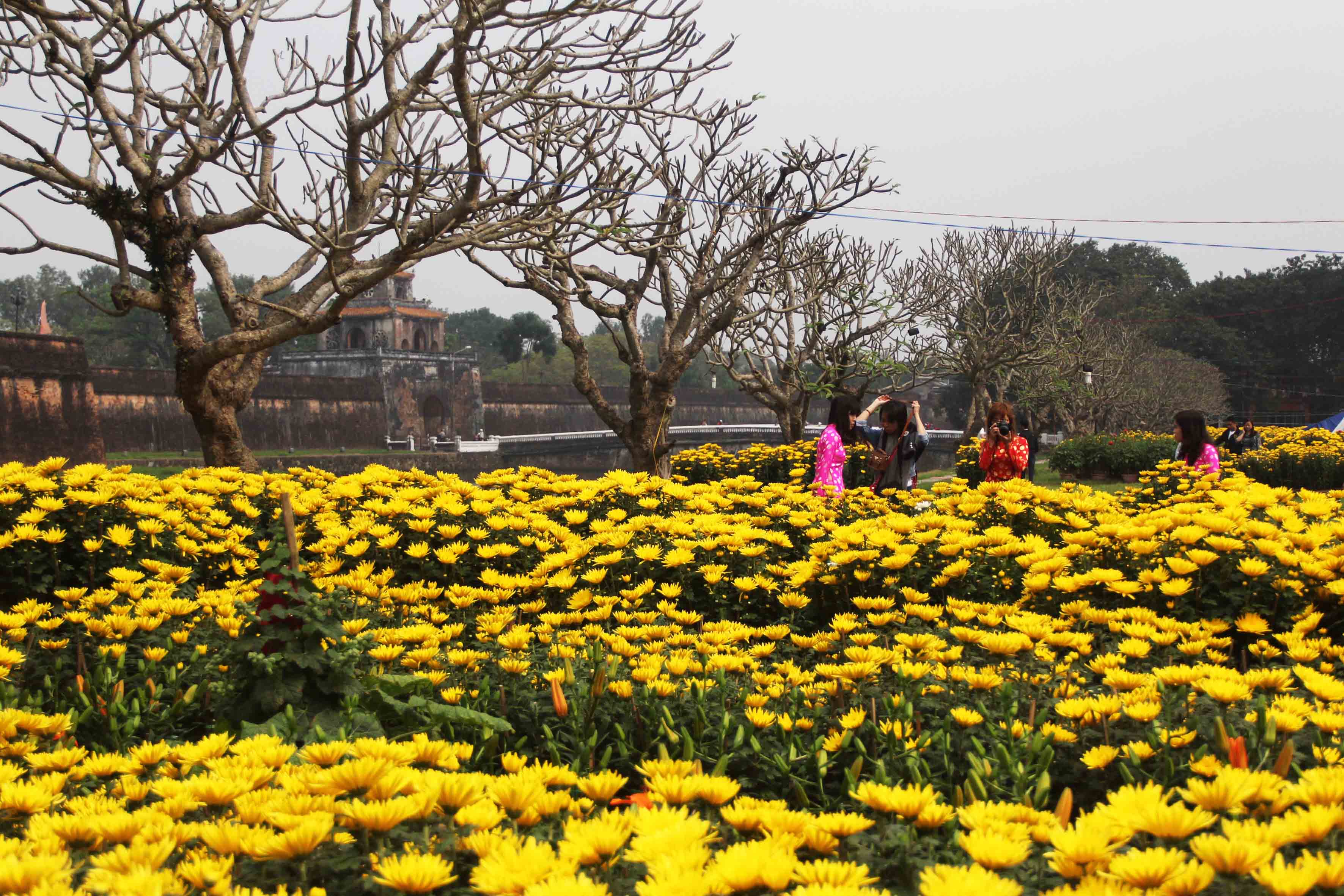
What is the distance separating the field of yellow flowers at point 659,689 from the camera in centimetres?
132

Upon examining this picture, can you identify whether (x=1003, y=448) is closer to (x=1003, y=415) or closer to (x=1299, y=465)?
(x=1003, y=415)

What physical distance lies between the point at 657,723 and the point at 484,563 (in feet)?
5.42

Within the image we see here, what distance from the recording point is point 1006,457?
6680 millimetres

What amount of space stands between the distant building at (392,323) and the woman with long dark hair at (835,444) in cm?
3969

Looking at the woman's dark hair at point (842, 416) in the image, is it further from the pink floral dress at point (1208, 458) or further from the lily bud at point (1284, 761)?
the lily bud at point (1284, 761)

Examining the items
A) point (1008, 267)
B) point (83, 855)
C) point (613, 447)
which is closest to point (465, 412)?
point (613, 447)

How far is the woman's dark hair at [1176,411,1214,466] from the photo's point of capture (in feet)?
22.5

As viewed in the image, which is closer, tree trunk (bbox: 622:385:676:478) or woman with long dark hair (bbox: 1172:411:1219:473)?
woman with long dark hair (bbox: 1172:411:1219:473)

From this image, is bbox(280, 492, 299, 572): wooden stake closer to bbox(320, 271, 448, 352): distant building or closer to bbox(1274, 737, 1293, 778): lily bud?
bbox(1274, 737, 1293, 778): lily bud

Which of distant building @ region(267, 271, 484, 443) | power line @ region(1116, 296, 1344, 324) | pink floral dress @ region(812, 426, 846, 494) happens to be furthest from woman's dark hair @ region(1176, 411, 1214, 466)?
power line @ region(1116, 296, 1344, 324)

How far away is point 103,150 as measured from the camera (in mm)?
8086

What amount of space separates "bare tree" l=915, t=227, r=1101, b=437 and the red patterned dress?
1506 cm

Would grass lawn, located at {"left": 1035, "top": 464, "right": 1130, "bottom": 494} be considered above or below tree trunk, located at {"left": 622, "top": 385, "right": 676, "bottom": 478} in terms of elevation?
below

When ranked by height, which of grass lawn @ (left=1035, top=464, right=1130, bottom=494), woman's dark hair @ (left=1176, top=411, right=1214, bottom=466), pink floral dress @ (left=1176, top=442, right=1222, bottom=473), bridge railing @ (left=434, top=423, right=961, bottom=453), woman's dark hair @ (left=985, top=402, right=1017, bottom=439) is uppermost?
woman's dark hair @ (left=985, top=402, right=1017, bottom=439)
